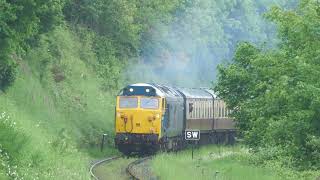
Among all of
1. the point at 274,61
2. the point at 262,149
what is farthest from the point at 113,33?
the point at 274,61

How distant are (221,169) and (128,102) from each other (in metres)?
9.67

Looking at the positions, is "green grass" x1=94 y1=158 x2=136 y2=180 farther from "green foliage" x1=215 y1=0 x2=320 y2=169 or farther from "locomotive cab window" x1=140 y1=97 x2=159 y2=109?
"green foliage" x1=215 y1=0 x2=320 y2=169

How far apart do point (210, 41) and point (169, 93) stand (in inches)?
1440

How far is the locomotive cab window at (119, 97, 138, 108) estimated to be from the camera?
115 ft

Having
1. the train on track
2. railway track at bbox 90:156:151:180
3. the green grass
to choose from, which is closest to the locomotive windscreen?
the train on track

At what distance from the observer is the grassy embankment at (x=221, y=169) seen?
22906 mm

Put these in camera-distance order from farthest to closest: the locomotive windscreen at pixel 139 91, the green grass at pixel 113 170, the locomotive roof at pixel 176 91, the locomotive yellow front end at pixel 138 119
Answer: the locomotive roof at pixel 176 91
the locomotive windscreen at pixel 139 91
the locomotive yellow front end at pixel 138 119
the green grass at pixel 113 170

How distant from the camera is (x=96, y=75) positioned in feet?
151

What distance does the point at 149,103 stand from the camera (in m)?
35.1

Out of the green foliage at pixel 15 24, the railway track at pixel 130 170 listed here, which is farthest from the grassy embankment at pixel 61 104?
the green foliage at pixel 15 24

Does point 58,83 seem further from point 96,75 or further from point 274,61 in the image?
point 274,61

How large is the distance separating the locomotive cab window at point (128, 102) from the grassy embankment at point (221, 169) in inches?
193

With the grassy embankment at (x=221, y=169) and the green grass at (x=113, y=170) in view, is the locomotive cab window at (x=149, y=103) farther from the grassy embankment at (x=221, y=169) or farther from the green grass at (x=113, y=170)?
the grassy embankment at (x=221, y=169)

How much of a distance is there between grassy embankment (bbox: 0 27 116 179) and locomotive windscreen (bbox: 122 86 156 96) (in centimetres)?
285
